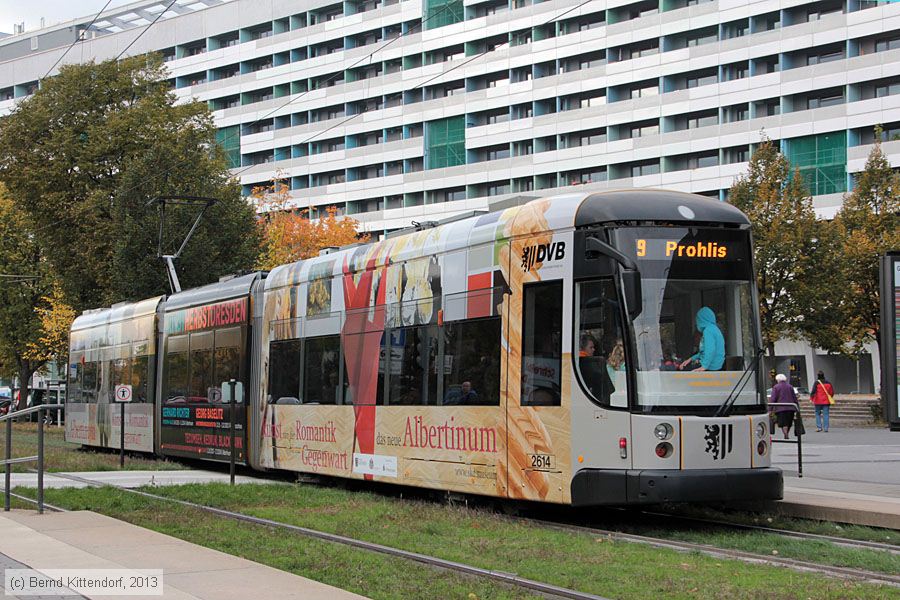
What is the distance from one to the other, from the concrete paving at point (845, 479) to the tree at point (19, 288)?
121 ft

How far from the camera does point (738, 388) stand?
1245cm

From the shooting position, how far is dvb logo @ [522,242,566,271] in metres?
12.8

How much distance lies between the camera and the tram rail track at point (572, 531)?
8688 millimetres

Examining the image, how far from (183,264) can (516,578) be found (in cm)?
2921

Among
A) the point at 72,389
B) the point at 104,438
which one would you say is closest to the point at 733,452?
the point at 104,438

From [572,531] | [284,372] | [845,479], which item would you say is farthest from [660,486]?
[284,372]

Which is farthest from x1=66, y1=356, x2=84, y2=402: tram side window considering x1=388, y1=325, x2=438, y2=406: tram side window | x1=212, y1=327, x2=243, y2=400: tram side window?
x1=388, y1=325, x2=438, y2=406: tram side window

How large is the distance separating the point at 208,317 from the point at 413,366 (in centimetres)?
810

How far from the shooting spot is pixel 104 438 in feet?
93.8

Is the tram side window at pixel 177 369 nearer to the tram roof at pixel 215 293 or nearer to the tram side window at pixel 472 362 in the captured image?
the tram roof at pixel 215 293

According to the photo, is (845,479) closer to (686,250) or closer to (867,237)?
(686,250)

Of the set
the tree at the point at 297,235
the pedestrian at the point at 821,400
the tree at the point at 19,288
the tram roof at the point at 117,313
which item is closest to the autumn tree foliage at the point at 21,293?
the tree at the point at 19,288

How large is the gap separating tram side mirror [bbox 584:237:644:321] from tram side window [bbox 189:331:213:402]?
11.2 m

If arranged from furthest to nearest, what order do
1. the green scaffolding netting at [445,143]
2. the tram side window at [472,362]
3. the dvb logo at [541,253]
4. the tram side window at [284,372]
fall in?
the green scaffolding netting at [445,143] < the tram side window at [284,372] < the tram side window at [472,362] < the dvb logo at [541,253]
